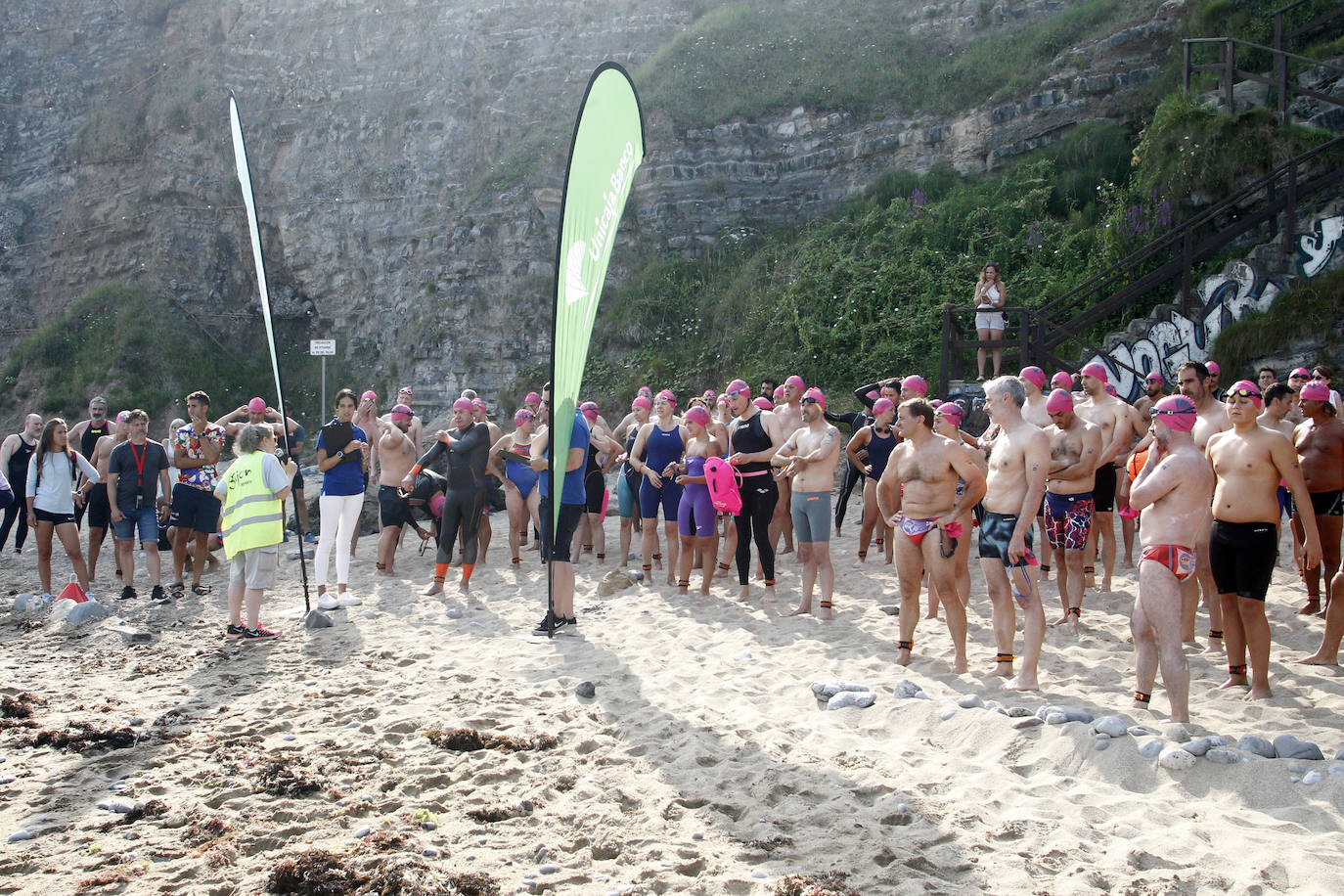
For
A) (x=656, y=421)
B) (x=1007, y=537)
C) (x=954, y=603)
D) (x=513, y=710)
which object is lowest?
(x=513, y=710)

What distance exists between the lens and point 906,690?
496 cm

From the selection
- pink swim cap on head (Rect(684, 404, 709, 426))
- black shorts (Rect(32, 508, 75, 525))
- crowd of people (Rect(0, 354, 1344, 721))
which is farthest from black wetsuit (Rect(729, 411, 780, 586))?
black shorts (Rect(32, 508, 75, 525))

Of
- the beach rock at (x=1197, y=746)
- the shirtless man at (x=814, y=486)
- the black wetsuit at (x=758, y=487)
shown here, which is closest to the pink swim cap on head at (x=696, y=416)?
the black wetsuit at (x=758, y=487)

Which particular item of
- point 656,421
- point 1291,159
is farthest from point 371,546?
point 1291,159

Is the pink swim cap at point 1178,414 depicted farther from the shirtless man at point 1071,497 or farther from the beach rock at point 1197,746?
the shirtless man at point 1071,497

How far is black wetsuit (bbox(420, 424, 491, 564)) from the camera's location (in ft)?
27.5

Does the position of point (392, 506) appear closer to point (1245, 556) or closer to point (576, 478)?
point (576, 478)

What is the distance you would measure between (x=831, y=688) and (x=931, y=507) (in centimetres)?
126

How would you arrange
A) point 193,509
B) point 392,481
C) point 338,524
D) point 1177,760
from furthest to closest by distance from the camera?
point 392,481
point 193,509
point 338,524
point 1177,760

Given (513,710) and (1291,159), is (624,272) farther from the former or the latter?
(513,710)

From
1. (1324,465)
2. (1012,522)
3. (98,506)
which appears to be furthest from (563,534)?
(98,506)

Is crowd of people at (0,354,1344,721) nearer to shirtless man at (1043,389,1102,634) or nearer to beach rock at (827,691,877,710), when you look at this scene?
shirtless man at (1043,389,1102,634)

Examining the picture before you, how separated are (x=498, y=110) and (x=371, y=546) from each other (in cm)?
1537

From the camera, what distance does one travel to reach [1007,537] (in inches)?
203
